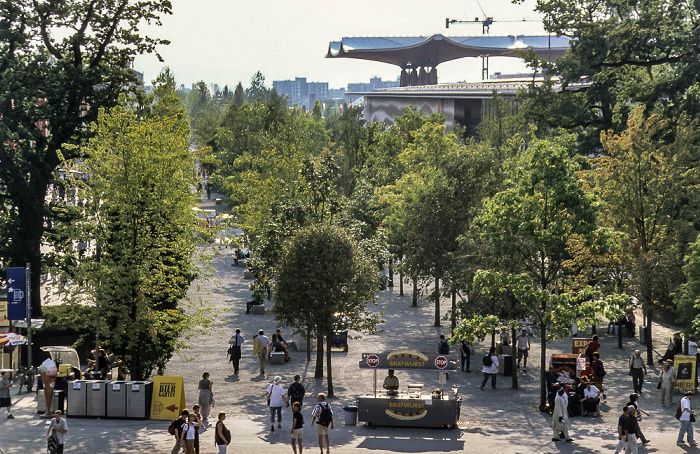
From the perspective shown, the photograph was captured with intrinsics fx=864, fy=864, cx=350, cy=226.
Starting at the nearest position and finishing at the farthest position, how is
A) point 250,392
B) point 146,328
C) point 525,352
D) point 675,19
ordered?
point 146,328, point 250,392, point 525,352, point 675,19

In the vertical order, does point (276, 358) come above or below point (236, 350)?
below

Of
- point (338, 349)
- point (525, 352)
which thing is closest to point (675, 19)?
point (525, 352)

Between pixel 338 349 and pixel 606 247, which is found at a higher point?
pixel 606 247

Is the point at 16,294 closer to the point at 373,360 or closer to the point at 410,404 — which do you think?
the point at 373,360

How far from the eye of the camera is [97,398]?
83.9 feet

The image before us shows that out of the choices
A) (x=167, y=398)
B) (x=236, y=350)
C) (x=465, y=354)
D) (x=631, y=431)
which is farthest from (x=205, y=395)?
(x=631, y=431)

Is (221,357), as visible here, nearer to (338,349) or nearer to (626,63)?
(338,349)

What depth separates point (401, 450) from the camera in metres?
22.5

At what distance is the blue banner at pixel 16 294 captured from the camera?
29797 millimetres

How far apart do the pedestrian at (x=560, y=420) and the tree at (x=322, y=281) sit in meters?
7.43

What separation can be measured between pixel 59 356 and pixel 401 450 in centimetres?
1371

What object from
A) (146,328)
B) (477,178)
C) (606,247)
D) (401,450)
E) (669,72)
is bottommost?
(401,450)

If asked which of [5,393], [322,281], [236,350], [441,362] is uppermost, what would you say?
[322,281]

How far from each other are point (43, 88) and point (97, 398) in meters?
16.0
